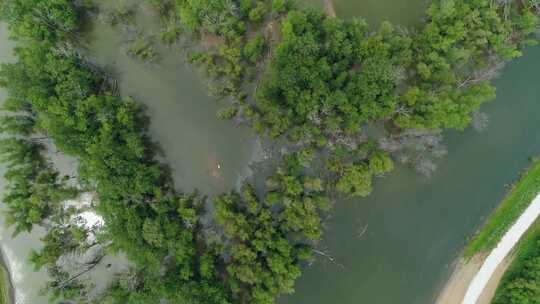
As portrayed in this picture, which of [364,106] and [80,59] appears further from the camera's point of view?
[80,59]

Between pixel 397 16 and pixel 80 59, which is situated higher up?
pixel 80 59

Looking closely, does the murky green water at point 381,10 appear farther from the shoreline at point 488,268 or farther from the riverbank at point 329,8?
the shoreline at point 488,268

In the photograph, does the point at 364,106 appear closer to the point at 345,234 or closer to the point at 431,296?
the point at 345,234

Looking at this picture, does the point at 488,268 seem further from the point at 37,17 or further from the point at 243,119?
the point at 37,17

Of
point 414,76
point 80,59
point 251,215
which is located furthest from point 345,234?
point 80,59

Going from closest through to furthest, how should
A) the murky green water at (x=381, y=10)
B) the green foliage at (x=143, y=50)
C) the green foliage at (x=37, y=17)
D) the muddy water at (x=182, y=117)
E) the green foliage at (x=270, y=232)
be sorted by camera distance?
1. the green foliage at (x=270, y=232)
2. the green foliage at (x=37, y=17)
3. the green foliage at (x=143, y=50)
4. the murky green water at (x=381, y=10)
5. the muddy water at (x=182, y=117)

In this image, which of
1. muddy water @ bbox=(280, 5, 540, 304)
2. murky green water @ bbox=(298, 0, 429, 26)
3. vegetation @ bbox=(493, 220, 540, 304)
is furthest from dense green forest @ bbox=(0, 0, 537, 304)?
vegetation @ bbox=(493, 220, 540, 304)

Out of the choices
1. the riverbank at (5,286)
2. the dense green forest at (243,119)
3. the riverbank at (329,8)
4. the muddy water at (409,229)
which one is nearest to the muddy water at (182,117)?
the dense green forest at (243,119)
